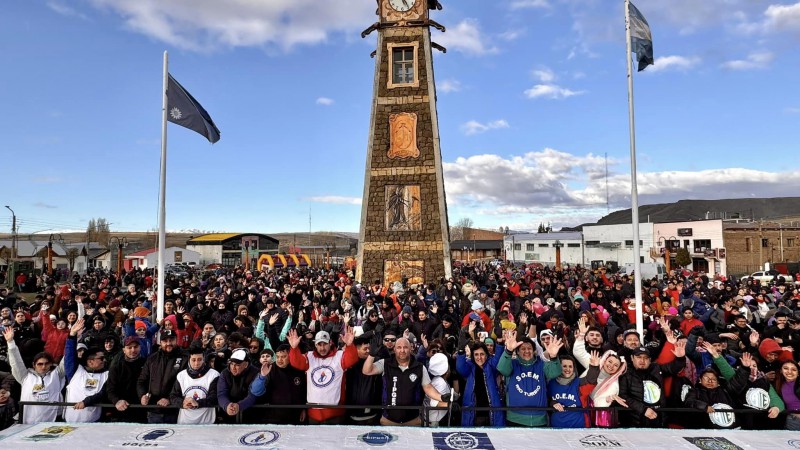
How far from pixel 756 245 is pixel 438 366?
5147 centimetres

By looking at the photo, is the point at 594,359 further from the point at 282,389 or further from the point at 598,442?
the point at 282,389

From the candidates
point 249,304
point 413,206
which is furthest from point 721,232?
point 249,304

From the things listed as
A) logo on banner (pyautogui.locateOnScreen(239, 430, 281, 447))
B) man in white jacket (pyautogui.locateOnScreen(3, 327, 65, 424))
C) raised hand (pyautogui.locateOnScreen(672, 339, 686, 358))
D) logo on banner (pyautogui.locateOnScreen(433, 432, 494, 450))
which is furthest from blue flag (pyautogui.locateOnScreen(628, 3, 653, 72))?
man in white jacket (pyautogui.locateOnScreen(3, 327, 65, 424))

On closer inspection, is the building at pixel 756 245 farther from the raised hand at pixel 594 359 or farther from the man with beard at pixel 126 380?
the man with beard at pixel 126 380

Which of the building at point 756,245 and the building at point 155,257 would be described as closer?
the building at point 756,245

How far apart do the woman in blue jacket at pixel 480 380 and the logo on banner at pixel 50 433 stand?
162 inches

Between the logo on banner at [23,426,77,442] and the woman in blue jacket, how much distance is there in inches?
162

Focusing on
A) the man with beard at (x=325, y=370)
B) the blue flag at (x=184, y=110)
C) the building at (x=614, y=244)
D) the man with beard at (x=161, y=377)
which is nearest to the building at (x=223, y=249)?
the building at (x=614, y=244)

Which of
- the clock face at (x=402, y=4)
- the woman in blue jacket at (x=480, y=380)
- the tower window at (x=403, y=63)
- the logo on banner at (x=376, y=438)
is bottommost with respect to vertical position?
the logo on banner at (x=376, y=438)

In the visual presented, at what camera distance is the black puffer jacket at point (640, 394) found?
15.9 ft

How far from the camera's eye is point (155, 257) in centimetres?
4822

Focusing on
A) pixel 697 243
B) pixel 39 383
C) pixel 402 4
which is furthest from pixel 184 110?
pixel 697 243

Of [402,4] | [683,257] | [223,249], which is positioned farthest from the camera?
[223,249]

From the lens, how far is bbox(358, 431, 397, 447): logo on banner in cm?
→ 420
